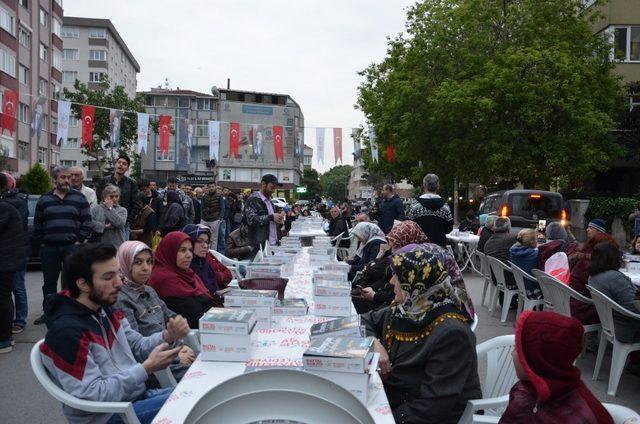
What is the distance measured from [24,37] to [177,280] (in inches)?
1556

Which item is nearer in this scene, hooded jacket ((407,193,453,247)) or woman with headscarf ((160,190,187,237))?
hooded jacket ((407,193,453,247))

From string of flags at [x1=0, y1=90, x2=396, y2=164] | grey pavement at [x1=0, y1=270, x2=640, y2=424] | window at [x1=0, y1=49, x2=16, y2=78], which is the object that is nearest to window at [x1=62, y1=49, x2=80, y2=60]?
window at [x1=0, y1=49, x2=16, y2=78]

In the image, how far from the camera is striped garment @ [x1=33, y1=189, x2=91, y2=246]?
6.65m

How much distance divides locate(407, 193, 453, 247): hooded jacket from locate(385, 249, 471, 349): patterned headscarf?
16.1ft

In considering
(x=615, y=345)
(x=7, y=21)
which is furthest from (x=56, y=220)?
(x=7, y=21)

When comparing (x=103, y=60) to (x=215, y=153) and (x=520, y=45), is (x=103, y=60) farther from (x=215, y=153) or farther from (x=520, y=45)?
(x=520, y=45)

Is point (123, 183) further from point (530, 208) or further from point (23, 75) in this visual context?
point (23, 75)

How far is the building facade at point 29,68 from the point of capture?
111 feet

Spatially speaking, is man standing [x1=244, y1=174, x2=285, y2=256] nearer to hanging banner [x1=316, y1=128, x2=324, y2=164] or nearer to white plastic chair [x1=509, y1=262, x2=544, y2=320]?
white plastic chair [x1=509, y1=262, x2=544, y2=320]

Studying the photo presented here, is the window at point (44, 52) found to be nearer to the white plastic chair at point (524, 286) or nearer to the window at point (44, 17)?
the window at point (44, 17)

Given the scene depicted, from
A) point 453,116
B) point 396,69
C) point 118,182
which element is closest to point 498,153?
point 453,116

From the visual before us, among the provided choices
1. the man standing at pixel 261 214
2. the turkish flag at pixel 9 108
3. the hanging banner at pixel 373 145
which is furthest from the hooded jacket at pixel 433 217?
the hanging banner at pixel 373 145

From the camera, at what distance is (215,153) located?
79.4 ft

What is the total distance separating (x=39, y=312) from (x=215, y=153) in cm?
1671
